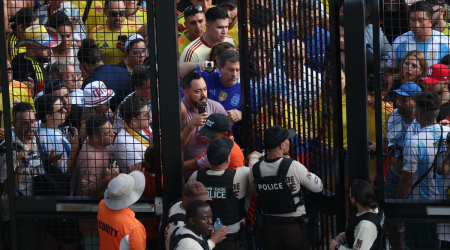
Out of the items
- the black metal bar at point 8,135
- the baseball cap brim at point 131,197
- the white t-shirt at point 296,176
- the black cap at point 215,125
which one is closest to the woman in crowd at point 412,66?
the white t-shirt at point 296,176

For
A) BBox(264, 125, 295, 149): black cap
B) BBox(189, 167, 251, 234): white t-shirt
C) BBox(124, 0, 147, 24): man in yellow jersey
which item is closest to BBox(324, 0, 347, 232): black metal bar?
BBox(264, 125, 295, 149): black cap

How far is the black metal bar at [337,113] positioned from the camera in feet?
12.7

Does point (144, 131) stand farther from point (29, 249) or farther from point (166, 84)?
point (29, 249)

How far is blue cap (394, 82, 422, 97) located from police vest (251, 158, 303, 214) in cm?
99

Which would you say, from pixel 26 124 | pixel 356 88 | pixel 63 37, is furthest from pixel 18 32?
pixel 356 88

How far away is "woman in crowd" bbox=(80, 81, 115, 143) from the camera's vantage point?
409 cm

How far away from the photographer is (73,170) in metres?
4.22

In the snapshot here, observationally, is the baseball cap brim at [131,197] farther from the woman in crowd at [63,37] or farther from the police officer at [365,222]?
the police officer at [365,222]

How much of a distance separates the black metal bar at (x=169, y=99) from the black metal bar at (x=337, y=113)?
1.18 m

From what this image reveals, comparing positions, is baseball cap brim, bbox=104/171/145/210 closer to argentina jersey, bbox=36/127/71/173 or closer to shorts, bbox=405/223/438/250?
argentina jersey, bbox=36/127/71/173

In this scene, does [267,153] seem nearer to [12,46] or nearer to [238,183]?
[238,183]

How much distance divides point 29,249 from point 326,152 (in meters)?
2.54

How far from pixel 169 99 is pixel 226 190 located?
860 millimetres

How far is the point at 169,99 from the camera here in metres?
3.90
